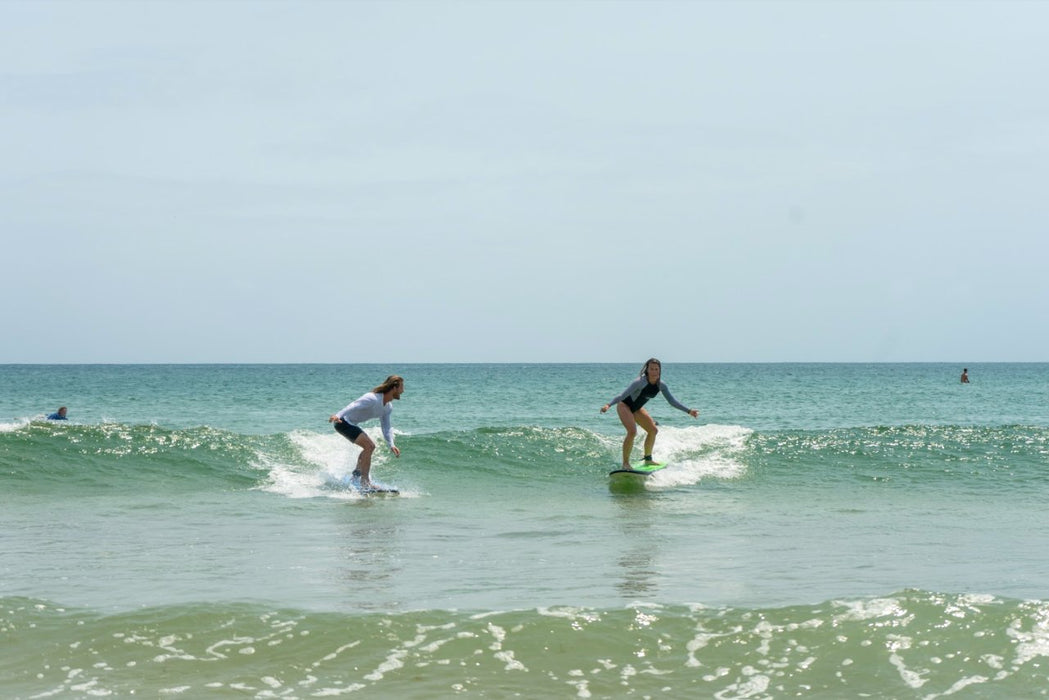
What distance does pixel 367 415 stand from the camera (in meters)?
16.4

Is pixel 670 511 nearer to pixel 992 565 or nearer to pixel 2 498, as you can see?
pixel 992 565

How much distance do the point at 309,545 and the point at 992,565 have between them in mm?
6727

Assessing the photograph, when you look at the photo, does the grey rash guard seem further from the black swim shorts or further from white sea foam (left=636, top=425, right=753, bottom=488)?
the black swim shorts

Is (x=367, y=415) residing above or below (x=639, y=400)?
below

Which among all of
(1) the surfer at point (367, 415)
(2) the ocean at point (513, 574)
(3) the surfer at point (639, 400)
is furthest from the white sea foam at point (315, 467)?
(3) the surfer at point (639, 400)

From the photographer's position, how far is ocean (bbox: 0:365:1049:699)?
22.8 feet

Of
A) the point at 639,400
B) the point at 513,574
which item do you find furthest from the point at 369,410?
the point at 513,574

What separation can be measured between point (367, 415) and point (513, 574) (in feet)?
23.8

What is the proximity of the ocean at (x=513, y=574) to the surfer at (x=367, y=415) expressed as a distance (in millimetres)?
688

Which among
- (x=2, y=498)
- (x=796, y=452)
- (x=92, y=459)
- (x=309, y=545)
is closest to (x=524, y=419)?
(x=796, y=452)

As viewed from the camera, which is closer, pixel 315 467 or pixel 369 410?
pixel 369 410

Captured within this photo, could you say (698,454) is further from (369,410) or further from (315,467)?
(369,410)

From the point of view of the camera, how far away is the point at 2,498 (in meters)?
16.1

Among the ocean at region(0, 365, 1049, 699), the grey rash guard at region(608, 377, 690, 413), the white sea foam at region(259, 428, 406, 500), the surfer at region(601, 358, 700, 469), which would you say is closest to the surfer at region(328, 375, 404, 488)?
the white sea foam at region(259, 428, 406, 500)
